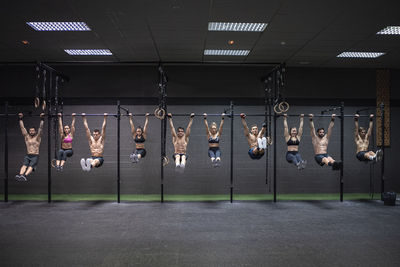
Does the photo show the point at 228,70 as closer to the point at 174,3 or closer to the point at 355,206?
the point at 174,3

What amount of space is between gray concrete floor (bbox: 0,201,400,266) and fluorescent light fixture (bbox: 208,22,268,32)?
11.7 ft

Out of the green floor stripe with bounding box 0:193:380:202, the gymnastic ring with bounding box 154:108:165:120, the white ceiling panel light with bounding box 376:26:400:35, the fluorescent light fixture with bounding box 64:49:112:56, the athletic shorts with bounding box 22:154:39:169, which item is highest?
the white ceiling panel light with bounding box 376:26:400:35

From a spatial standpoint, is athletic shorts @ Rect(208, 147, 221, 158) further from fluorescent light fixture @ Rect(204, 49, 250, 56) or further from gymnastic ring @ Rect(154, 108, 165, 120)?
fluorescent light fixture @ Rect(204, 49, 250, 56)

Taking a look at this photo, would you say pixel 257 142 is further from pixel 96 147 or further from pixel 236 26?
pixel 96 147

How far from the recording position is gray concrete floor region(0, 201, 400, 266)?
318 centimetres

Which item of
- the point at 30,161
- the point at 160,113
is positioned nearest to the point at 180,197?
the point at 160,113

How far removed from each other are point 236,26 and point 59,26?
10.9ft

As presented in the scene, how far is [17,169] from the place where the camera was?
23.3 ft

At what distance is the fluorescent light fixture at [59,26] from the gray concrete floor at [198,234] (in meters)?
3.58

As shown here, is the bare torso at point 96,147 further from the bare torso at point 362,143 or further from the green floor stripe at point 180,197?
the bare torso at point 362,143

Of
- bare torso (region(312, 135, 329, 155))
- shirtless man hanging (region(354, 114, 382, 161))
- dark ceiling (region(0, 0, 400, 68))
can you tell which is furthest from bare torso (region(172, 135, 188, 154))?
shirtless man hanging (region(354, 114, 382, 161))

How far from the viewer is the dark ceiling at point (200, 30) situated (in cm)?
412

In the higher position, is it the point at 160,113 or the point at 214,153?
the point at 160,113

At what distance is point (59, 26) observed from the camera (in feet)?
16.0
